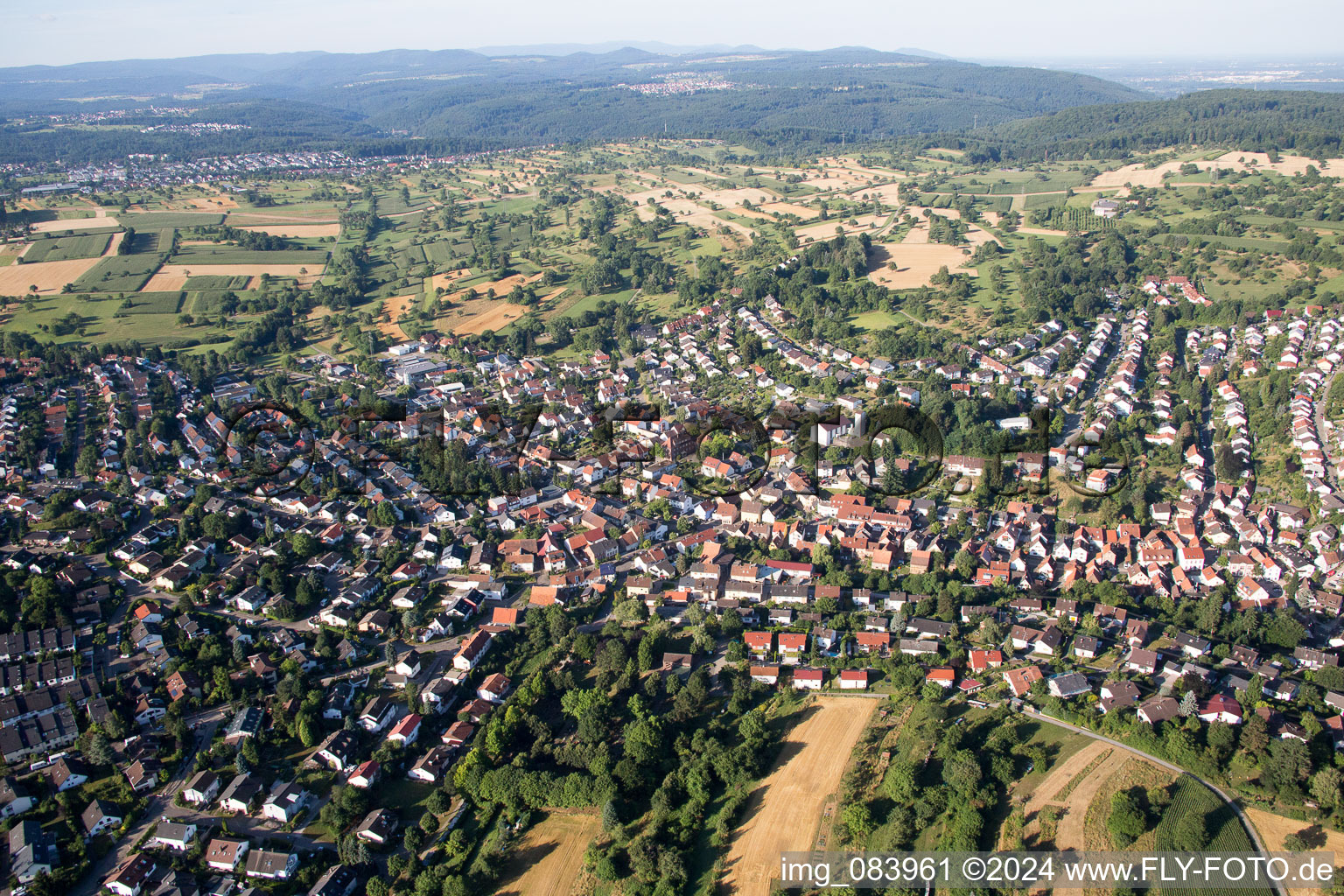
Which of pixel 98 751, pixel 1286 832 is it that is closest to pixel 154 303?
pixel 98 751

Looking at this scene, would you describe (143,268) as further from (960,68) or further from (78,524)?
(960,68)

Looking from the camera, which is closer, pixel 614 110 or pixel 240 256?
pixel 240 256

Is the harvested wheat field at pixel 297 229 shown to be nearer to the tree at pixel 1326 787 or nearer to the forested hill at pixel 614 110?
the forested hill at pixel 614 110

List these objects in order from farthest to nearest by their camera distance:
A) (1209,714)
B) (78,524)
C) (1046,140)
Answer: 1. (1046,140)
2. (78,524)
3. (1209,714)

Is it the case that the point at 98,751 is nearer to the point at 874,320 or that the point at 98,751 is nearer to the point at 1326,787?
the point at 1326,787

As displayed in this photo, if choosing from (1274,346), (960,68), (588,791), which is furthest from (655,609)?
(960,68)

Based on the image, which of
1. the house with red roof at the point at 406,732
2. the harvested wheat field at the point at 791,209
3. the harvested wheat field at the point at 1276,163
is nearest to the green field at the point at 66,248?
the harvested wheat field at the point at 791,209
